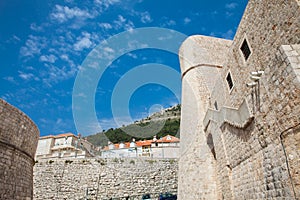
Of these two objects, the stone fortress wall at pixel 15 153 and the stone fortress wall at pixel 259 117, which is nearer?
the stone fortress wall at pixel 259 117

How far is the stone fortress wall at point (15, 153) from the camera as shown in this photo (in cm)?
627

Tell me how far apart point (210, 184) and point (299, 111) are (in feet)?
21.9

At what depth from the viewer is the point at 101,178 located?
1581cm

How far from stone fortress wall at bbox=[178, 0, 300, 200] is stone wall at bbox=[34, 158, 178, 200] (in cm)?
669

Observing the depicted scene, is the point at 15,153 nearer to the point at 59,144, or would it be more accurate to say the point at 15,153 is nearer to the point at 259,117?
A: the point at 259,117

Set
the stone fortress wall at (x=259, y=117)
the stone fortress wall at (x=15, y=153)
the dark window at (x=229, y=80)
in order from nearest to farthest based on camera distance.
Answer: the stone fortress wall at (x=259, y=117)
the stone fortress wall at (x=15, y=153)
the dark window at (x=229, y=80)

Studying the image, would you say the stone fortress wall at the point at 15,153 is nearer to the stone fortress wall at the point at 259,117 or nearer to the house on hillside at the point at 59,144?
the stone fortress wall at the point at 259,117

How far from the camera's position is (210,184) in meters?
9.22

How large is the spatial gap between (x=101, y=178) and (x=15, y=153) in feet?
32.4

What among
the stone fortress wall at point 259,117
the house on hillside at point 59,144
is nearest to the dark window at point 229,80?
the stone fortress wall at point 259,117

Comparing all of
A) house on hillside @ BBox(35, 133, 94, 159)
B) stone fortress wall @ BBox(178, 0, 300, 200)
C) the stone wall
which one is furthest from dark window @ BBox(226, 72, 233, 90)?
house on hillside @ BBox(35, 133, 94, 159)

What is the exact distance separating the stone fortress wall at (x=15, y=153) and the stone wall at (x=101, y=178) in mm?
8196

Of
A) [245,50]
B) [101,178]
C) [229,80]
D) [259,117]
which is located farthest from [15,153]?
[101,178]

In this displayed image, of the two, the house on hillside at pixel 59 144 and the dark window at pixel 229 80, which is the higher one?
the house on hillside at pixel 59 144
